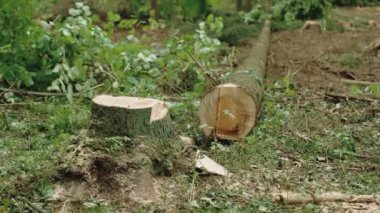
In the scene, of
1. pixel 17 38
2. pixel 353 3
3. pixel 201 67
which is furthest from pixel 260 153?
pixel 353 3

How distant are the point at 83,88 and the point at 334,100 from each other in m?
2.87

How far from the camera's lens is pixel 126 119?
4.55 m

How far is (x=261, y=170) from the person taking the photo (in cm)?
490

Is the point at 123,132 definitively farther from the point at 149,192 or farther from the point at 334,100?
the point at 334,100

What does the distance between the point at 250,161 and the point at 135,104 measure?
3.60 feet

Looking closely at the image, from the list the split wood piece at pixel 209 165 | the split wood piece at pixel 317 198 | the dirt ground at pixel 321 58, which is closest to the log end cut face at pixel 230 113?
the split wood piece at pixel 209 165

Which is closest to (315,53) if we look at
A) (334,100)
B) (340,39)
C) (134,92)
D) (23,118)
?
(340,39)

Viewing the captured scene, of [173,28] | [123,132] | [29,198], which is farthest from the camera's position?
[173,28]

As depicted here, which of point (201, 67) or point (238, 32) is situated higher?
point (201, 67)

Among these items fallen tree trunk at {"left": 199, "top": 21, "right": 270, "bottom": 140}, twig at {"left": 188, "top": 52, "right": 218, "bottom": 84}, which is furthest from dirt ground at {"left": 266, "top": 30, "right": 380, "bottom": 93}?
fallen tree trunk at {"left": 199, "top": 21, "right": 270, "bottom": 140}

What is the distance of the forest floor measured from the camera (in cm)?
421

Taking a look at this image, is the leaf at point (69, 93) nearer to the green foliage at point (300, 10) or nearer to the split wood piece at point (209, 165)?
the split wood piece at point (209, 165)

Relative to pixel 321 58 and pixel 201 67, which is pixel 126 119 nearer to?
pixel 201 67

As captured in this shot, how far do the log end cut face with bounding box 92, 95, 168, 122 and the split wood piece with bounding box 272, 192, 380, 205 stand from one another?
1084 millimetres
